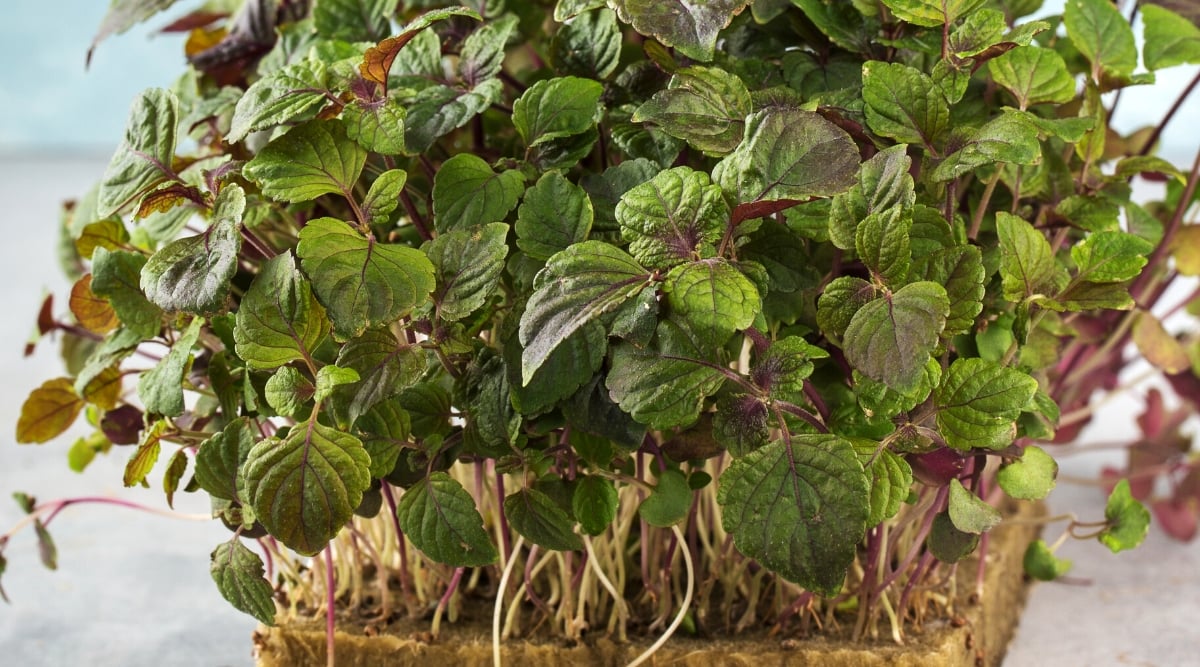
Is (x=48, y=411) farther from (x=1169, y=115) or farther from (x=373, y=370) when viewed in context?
(x=1169, y=115)

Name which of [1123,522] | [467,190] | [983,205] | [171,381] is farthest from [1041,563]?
[171,381]

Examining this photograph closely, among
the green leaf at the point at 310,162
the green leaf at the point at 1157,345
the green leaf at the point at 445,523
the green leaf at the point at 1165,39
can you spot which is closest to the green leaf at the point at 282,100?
the green leaf at the point at 310,162

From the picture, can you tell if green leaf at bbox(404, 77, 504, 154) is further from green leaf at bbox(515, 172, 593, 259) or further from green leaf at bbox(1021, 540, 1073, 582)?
green leaf at bbox(1021, 540, 1073, 582)

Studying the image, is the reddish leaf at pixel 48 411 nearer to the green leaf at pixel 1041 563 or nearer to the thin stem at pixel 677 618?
the thin stem at pixel 677 618

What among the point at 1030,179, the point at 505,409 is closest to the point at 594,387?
the point at 505,409

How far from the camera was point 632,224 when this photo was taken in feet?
1.92

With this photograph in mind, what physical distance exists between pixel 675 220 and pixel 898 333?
0.13 metres

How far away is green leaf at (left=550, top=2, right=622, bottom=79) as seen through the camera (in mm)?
708

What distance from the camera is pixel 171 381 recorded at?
2.15 feet

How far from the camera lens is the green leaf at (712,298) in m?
0.53

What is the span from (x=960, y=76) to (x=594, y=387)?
10.6 inches

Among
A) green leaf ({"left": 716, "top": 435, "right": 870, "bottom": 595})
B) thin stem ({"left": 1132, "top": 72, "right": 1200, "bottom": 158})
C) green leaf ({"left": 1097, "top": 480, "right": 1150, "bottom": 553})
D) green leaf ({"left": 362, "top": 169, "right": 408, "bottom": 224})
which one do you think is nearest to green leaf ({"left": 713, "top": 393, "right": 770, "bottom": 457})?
green leaf ({"left": 716, "top": 435, "right": 870, "bottom": 595})

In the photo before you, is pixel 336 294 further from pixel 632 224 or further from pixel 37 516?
pixel 37 516

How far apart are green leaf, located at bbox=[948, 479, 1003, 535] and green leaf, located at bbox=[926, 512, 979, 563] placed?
0.06 feet
